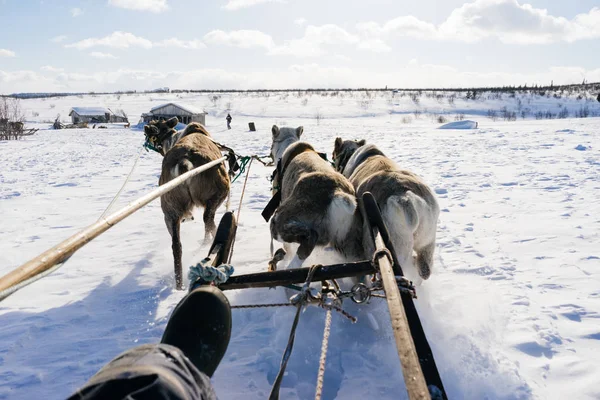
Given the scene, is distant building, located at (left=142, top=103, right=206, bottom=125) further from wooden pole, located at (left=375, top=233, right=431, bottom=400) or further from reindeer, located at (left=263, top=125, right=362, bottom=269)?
wooden pole, located at (left=375, top=233, right=431, bottom=400)

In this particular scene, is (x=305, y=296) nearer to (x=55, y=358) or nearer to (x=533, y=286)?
(x=55, y=358)

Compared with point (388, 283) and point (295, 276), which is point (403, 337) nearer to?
point (388, 283)

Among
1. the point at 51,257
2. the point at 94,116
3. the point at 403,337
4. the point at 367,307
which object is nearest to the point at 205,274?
the point at 51,257

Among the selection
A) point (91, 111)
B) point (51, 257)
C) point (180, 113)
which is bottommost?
point (51, 257)

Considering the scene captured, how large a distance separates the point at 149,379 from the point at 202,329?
0.62 meters

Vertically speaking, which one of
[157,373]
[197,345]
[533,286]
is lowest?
[533,286]

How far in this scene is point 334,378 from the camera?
2531 millimetres

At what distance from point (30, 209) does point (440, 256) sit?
769 centimetres

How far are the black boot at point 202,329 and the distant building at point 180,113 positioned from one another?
39.0m

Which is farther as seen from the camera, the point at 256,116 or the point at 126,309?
the point at 256,116

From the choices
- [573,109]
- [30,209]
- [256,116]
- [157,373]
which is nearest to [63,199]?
[30,209]

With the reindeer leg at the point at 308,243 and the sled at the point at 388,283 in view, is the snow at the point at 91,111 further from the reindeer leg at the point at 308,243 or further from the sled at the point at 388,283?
the sled at the point at 388,283

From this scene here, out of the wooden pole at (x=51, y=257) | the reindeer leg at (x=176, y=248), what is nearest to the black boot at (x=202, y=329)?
the wooden pole at (x=51, y=257)

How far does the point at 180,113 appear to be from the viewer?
39844 mm
